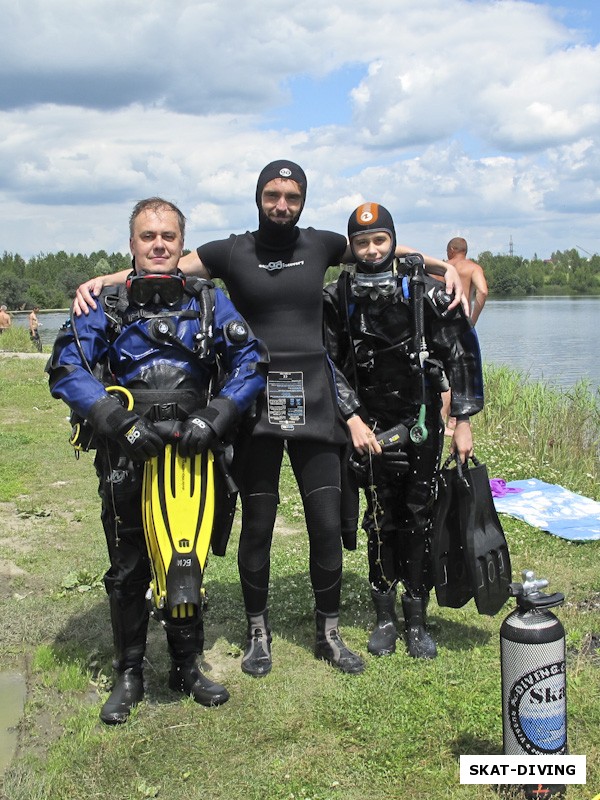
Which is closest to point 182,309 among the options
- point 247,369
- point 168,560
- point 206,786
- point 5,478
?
point 247,369

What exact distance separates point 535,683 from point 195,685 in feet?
4.74

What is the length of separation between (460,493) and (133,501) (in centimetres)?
146

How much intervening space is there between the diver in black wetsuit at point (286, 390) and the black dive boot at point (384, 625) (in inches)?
7.6

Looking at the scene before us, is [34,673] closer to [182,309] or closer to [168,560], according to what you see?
[168,560]

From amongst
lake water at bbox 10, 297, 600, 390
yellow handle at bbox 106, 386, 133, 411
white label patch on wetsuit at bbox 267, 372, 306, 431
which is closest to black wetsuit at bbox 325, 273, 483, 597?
white label patch on wetsuit at bbox 267, 372, 306, 431

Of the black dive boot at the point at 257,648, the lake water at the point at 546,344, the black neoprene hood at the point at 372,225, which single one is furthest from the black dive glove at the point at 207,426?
the lake water at the point at 546,344

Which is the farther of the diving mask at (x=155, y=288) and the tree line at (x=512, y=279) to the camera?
the tree line at (x=512, y=279)

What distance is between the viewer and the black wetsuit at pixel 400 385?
3.62m

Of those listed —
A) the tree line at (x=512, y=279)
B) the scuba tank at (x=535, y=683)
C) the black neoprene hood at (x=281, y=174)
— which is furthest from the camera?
the tree line at (x=512, y=279)

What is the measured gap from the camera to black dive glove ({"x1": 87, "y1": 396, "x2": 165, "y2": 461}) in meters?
2.96

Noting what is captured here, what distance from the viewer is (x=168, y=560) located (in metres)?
3.01

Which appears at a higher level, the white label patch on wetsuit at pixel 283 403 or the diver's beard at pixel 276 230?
the diver's beard at pixel 276 230

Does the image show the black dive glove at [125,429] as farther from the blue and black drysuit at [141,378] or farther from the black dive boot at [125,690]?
the black dive boot at [125,690]

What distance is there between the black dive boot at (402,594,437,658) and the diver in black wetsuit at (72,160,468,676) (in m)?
0.33
